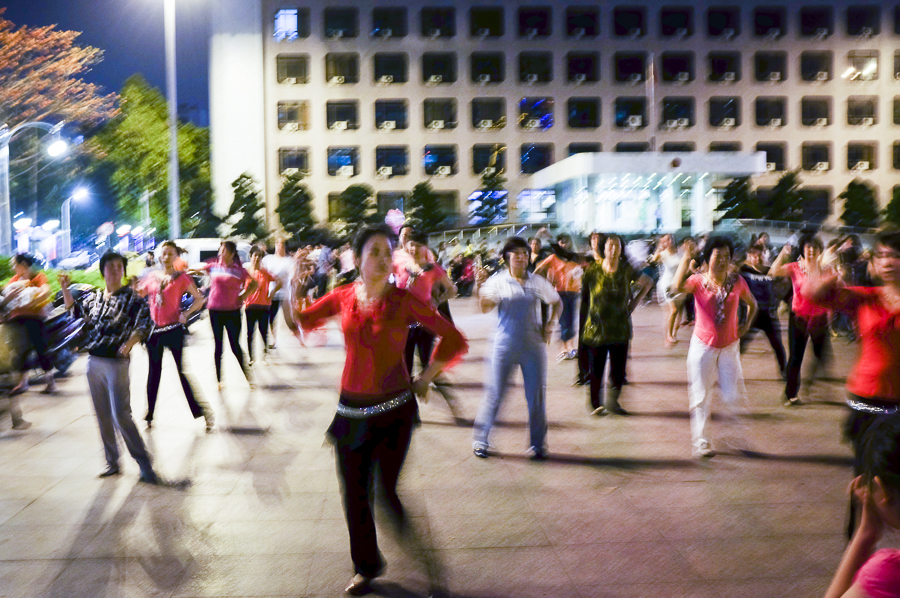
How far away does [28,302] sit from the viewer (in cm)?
965

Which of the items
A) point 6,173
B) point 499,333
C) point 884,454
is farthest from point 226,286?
point 6,173

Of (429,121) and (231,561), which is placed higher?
(429,121)

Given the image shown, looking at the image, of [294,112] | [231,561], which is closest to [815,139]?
[294,112]

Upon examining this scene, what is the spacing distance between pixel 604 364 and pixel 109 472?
4621 mm

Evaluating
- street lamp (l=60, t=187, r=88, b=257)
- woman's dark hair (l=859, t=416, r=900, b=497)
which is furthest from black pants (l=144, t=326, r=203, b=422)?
street lamp (l=60, t=187, r=88, b=257)

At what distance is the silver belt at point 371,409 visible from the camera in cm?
391

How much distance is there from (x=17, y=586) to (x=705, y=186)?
3916 centimetres

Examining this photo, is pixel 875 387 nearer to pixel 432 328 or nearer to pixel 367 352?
pixel 432 328

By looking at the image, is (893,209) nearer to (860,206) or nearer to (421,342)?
(860,206)

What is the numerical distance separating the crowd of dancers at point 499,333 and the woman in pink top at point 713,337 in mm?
12

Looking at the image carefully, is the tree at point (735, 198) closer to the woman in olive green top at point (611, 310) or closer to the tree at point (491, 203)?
the tree at point (491, 203)

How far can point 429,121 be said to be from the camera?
5009 centimetres

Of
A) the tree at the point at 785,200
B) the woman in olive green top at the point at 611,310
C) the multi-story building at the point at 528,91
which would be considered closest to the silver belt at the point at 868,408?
the woman in olive green top at the point at 611,310

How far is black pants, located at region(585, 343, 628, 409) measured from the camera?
8.19 m
